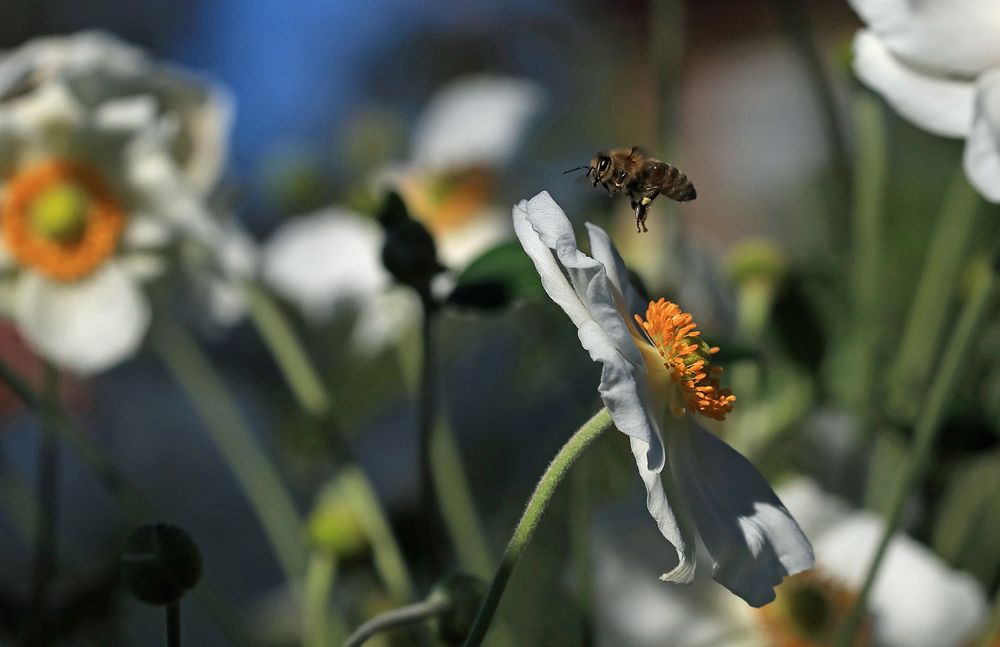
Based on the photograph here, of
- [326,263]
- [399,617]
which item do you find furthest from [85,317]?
[399,617]

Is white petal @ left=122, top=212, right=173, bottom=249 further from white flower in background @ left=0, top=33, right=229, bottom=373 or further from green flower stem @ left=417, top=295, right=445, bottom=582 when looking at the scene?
green flower stem @ left=417, top=295, right=445, bottom=582

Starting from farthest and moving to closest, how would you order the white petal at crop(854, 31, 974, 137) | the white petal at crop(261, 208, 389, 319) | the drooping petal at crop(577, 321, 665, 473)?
the white petal at crop(261, 208, 389, 319), the white petal at crop(854, 31, 974, 137), the drooping petal at crop(577, 321, 665, 473)

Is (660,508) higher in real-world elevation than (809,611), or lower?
higher

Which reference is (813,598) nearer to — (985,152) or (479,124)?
(985,152)

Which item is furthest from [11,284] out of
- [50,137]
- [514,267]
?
[514,267]

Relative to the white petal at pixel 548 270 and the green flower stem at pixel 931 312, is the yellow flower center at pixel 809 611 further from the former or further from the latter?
the white petal at pixel 548 270

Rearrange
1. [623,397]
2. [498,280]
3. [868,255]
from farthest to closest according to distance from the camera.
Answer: [868,255] → [498,280] → [623,397]

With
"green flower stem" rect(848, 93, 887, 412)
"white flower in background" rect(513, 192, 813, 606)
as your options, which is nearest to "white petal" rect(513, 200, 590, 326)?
"white flower in background" rect(513, 192, 813, 606)
